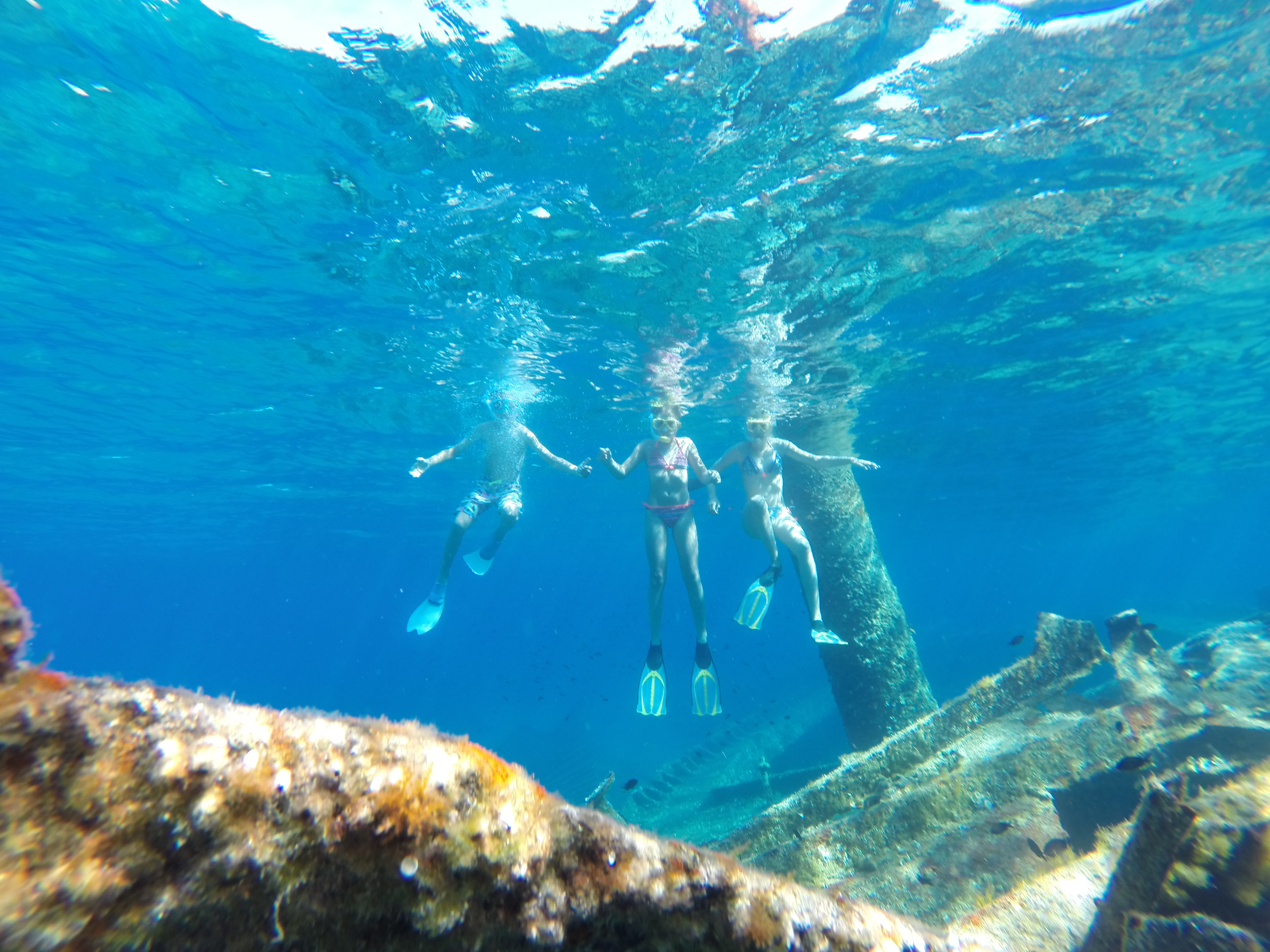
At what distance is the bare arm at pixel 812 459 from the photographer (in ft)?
37.6

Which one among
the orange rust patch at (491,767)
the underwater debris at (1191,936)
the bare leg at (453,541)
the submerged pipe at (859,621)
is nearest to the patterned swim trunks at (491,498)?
the bare leg at (453,541)

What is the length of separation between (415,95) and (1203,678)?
1506 cm

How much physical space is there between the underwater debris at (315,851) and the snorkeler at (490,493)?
8.17 meters

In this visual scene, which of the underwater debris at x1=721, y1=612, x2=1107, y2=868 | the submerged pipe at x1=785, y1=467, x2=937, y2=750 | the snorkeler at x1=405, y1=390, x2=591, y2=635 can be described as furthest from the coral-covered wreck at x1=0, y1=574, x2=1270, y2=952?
the submerged pipe at x1=785, y1=467, x2=937, y2=750

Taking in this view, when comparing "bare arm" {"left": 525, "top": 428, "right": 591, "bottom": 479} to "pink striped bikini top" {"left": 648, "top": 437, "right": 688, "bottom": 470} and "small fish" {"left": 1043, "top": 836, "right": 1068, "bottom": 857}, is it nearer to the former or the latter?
"pink striped bikini top" {"left": 648, "top": 437, "right": 688, "bottom": 470}

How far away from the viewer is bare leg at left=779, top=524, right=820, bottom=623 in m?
10.8

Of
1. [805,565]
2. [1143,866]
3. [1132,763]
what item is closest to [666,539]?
[805,565]

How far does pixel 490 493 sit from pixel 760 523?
698 cm

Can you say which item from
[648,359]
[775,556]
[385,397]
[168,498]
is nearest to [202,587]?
[168,498]

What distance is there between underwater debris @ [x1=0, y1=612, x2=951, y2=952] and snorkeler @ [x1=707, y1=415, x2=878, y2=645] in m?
8.40

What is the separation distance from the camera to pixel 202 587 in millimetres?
67938

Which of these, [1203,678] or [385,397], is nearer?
[1203,678]

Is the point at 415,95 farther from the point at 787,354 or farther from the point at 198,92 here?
the point at 787,354

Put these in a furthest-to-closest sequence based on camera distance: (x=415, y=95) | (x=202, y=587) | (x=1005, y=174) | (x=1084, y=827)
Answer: (x=202, y=587), (x=1005, y=174), (x=415, y=95), (x=1084, y=827)
